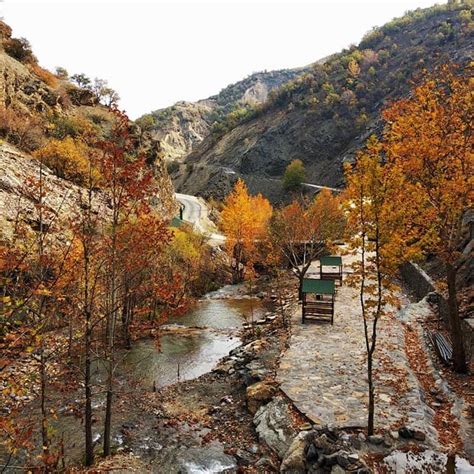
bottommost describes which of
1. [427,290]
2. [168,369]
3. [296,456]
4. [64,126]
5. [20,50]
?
[168,369]

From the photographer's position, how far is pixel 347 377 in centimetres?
1130

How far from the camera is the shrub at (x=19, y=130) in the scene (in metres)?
26.6

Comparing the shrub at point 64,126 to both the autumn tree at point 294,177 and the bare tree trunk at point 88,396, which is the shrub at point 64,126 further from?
the autumn tree at point 294,177

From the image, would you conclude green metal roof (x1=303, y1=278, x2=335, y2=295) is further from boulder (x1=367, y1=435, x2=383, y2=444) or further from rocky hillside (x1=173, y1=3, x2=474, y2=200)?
rocky hillside (x1=173, y1=3, x2=474, y2=200)

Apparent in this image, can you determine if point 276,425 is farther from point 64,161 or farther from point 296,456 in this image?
point 64,161

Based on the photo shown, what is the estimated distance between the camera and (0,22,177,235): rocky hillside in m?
21.2

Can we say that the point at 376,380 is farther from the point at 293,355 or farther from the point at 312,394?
the point at 293,355

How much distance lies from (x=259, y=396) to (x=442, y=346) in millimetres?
6747

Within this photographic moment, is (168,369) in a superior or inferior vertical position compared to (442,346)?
inferior

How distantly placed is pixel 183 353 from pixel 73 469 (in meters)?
9.50

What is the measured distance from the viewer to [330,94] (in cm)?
8731

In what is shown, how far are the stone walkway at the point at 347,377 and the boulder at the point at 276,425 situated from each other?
42cm

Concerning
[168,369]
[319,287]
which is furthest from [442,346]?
[168,369]

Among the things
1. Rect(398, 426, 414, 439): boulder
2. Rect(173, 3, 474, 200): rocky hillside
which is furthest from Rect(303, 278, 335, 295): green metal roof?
Rect(173, 3, 474, 200): rocky hillside
